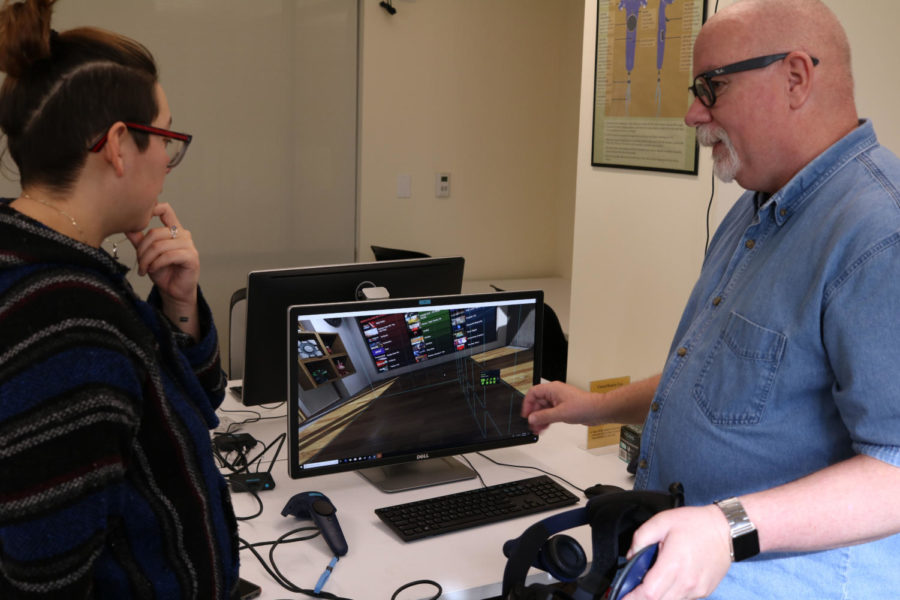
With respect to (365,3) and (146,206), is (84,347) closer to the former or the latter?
(146,206)

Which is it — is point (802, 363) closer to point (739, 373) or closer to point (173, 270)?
point (739, 373)

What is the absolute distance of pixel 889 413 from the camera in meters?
0.99

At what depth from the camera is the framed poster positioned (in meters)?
2.34

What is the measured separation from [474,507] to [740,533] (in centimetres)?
81

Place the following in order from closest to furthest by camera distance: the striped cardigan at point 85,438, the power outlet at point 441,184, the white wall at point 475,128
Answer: the striped cardigan at point 85,438 < the white wall at point 475,128 < the power outlet at point 441,184

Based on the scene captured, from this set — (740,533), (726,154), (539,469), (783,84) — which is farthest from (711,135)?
(539,469)

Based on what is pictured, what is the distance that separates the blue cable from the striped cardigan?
1.35 feet

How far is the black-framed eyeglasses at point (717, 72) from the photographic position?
4.05 feet

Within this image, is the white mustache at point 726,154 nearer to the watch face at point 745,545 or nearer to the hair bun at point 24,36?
the watch face at point 745,545

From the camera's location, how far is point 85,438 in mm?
870

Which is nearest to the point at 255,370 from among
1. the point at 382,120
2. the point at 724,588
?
the point at 724,588

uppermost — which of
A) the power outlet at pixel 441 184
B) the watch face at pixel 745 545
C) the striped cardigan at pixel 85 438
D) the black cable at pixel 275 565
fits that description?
the power outlet at pixel 441 184

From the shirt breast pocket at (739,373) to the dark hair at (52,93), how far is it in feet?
2.94

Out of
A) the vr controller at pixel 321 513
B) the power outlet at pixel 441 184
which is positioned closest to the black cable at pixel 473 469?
the vr controller at pixel 321 513
